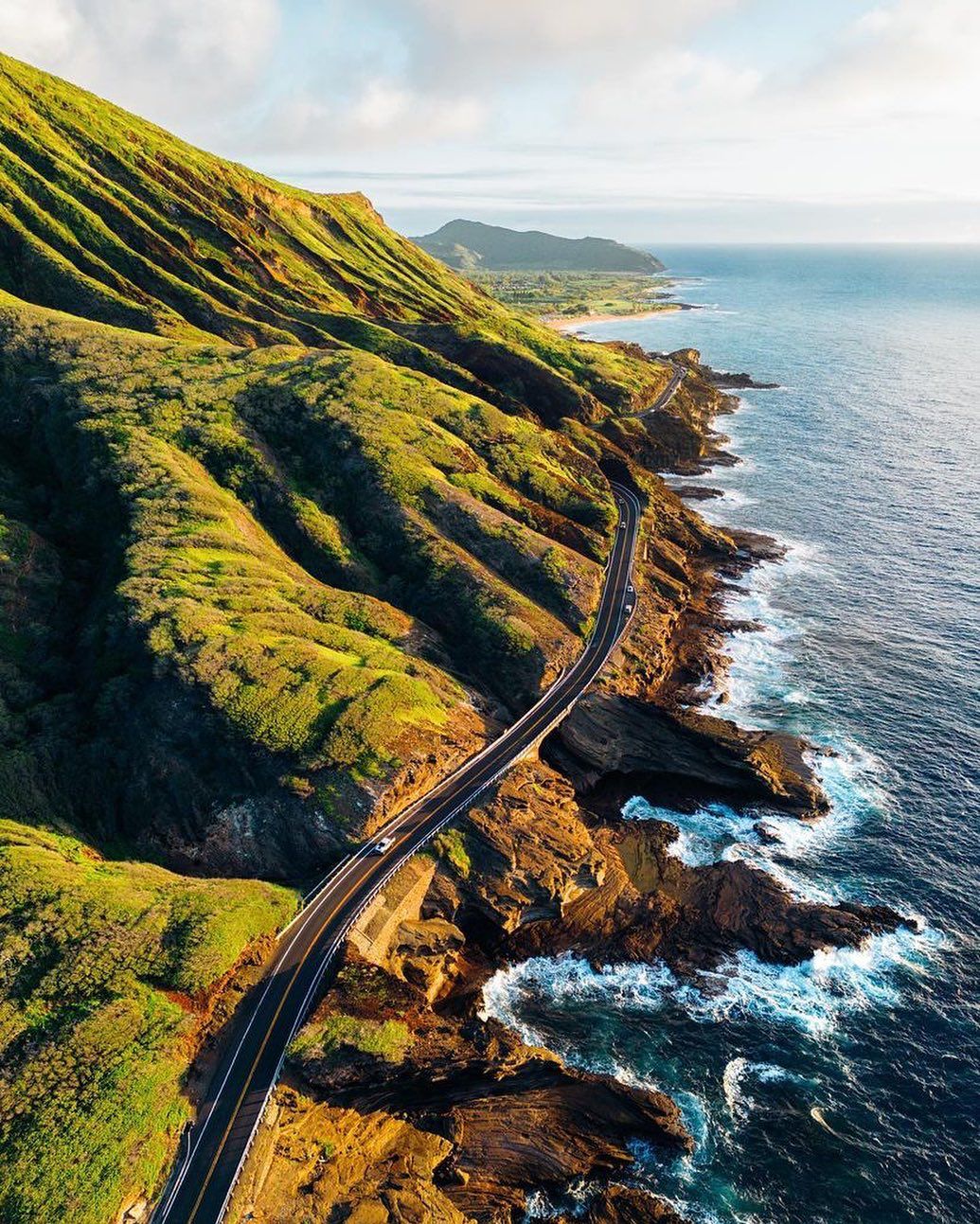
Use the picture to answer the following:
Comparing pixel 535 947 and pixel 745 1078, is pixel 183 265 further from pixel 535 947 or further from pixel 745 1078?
pixel 745 1078

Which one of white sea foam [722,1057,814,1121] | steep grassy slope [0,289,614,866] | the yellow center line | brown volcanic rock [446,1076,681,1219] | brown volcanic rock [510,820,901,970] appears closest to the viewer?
the yellow center line

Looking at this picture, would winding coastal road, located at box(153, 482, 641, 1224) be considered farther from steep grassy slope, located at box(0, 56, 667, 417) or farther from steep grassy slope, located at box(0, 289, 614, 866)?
steep grassy slope, located at box(0, 56, 667, 417)

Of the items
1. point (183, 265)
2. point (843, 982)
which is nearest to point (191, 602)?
point (843, 982)

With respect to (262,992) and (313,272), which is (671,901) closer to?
(262,992)

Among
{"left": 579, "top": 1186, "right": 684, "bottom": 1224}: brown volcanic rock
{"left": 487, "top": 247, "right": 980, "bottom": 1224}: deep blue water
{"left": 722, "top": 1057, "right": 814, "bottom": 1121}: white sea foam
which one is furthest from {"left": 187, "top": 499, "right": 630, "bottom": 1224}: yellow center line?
{"left": 722, "top": 1057, "right": 814, "bottom": 1121}: white sea foam

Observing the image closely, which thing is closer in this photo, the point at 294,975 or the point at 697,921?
the point at 294,975

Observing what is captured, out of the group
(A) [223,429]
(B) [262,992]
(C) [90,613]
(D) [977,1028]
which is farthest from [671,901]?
(A) [223,429]
